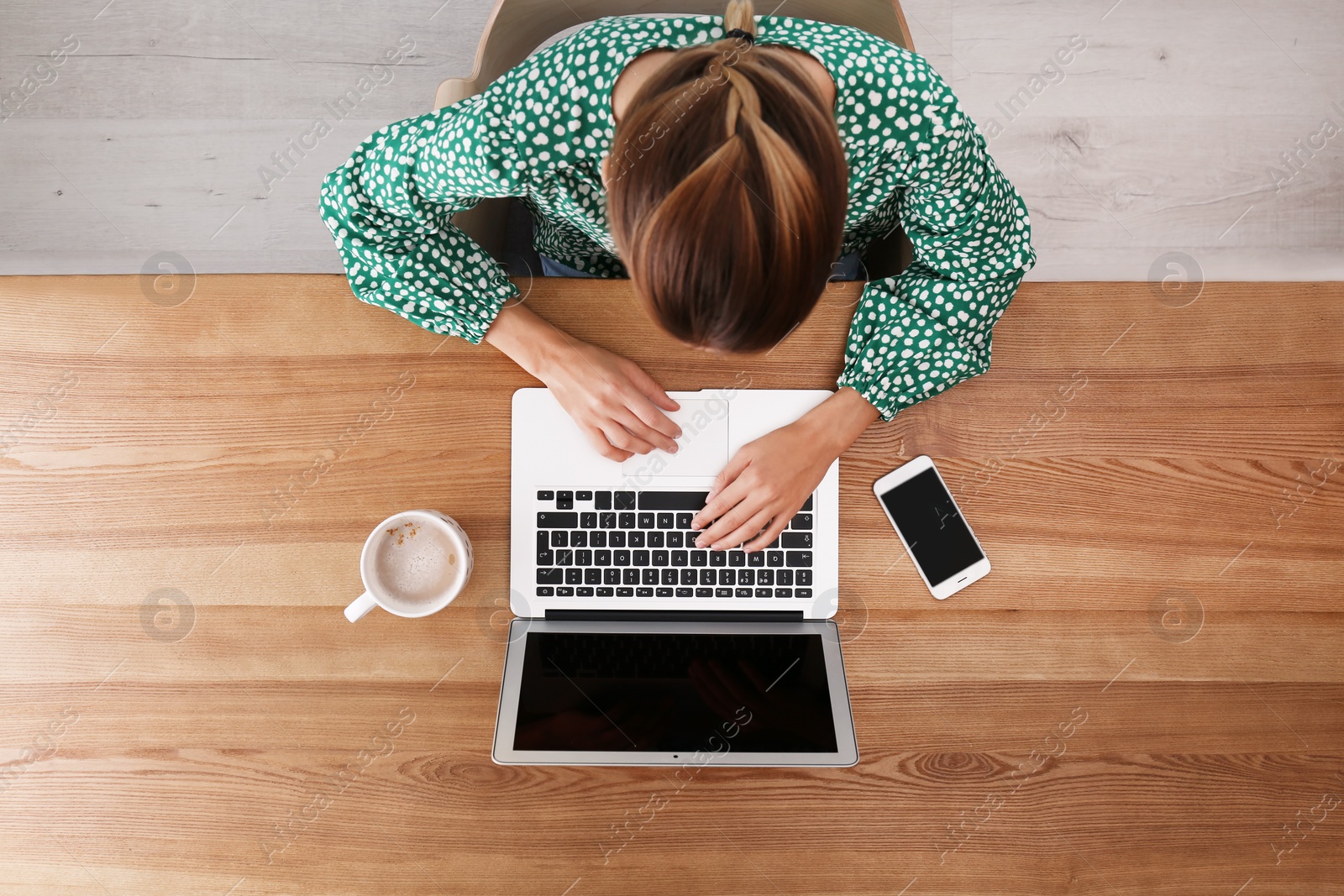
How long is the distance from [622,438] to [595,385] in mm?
63

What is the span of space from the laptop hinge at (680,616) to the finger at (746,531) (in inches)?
2.9

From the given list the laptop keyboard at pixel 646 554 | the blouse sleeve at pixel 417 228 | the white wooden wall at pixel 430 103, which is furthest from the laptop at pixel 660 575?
the white wooden wall at pixel 430 103

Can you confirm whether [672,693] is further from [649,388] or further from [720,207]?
[720,207]

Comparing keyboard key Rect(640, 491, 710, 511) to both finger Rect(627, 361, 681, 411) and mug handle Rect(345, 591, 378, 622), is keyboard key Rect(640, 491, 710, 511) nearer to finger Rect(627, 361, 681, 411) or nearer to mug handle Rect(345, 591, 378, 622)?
finger Rect(627, 361, 681, 411)

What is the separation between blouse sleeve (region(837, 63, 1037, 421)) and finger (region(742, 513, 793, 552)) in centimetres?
16

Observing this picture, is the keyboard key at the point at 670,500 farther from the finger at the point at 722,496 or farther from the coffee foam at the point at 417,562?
the coffee foam at the point at 417,562

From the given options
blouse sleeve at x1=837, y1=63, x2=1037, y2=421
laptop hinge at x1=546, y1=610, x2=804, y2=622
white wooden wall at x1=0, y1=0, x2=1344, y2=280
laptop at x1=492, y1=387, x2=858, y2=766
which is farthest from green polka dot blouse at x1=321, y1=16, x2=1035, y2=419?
white wooden wall at x1=0, y1=0, x2=1344, y2=280

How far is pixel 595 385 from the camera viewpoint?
764 mm

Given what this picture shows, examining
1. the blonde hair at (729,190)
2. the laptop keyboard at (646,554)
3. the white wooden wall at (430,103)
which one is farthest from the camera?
the white wooden wall at (430,103)

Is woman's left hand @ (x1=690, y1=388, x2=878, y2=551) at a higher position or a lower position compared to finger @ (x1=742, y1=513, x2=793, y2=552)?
higher

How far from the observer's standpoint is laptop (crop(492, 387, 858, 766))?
705mm

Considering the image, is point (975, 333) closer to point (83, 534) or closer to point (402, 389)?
point (402, 389)

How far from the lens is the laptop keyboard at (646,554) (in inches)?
30.4

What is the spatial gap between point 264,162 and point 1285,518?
5.82ft
